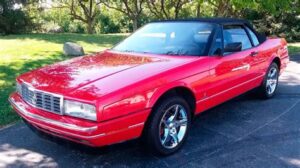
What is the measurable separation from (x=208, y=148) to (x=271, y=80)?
261cm

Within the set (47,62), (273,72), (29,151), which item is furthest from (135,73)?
(47,62)

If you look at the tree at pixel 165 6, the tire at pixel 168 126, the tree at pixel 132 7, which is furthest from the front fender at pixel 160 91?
the tree at pixel 132 7

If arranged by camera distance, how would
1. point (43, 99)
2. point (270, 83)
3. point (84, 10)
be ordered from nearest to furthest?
point (43, 99), point (270, 83), point (84, 10)

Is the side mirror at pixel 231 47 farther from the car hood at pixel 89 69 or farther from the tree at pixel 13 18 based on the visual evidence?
the tree at pixel 13 18

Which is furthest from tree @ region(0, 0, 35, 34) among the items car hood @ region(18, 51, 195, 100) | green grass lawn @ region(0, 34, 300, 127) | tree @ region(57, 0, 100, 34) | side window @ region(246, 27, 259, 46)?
side window @ region(246, 27, 259, 46)

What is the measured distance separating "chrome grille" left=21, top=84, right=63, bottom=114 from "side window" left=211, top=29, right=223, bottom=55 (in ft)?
6.81

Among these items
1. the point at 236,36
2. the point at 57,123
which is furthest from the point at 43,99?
the point at 236,36

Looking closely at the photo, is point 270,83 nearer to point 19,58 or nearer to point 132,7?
point 19,58

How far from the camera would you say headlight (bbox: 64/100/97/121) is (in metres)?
3.39

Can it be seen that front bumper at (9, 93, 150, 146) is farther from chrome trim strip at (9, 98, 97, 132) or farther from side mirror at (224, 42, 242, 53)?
side mirror at (224, 42, 242, 53)

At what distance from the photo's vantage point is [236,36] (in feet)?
18.1

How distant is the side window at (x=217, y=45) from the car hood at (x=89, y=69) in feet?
1.74

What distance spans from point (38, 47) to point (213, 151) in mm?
8865

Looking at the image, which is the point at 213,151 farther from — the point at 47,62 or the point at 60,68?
the point at 47,62
